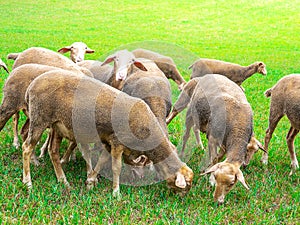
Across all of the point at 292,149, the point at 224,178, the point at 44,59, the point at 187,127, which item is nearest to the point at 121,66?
the point at 44,59

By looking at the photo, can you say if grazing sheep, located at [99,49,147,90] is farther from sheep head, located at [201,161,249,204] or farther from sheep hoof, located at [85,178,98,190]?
sheep head, located at [201,161,249,204]

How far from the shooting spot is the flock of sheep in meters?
5.75

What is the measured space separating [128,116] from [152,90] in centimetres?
138

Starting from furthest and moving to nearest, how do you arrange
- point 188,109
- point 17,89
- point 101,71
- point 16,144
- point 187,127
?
point 101,71, point 187,127, point 188,109, point 16,144, point 17,89

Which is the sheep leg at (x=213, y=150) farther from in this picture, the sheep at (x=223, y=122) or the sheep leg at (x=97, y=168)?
the sheep leg at (x=97, y=168)

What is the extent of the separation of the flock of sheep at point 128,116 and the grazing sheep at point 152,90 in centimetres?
2

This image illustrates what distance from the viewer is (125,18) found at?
30859mm

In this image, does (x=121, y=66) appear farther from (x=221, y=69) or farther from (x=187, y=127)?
(x=221, y=69)

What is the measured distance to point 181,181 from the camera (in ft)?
18.5

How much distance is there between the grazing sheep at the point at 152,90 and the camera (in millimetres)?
6763

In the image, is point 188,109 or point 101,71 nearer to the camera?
point 188,109

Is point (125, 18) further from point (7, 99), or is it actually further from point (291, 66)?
point (7, 99)

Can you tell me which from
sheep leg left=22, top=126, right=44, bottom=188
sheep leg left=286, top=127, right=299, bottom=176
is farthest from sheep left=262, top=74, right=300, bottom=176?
sheep leg left=22, top=126, right=44, bottom=188

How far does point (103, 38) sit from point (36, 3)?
48.1 feet
